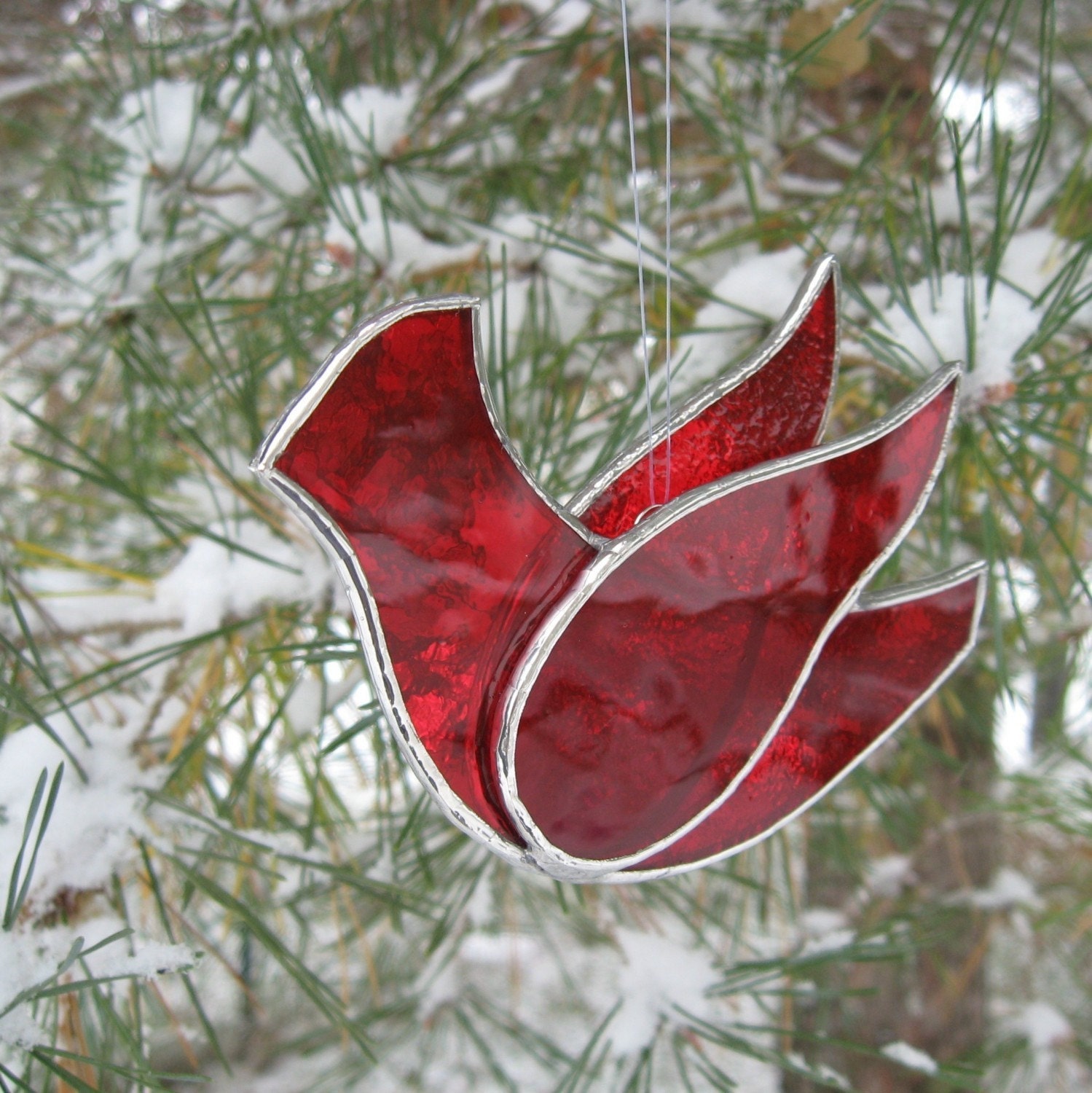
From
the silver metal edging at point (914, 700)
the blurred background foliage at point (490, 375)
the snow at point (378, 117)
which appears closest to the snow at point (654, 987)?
the blurred background foliage at point (490, 375)

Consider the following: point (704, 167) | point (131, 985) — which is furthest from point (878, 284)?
point (131, 985)

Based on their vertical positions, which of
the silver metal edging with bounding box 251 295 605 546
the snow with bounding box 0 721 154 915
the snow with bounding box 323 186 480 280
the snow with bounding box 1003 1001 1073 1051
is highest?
the snow with bounding box 323 186 480 280

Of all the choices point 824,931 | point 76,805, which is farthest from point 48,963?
point 824,931

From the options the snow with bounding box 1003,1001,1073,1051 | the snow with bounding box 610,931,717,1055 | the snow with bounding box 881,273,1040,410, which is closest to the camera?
the snow with bounding box 881,273,1040,410

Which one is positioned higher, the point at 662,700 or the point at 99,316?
the point at 99,316

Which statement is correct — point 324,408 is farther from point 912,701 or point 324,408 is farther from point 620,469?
point 912,701

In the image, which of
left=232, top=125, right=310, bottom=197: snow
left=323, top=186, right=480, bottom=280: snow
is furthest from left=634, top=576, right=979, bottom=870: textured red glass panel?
left=232, top=125, right=310, bottom=197: snow

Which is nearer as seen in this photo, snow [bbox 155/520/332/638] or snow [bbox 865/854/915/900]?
snow [bbox 155/520/332/638]

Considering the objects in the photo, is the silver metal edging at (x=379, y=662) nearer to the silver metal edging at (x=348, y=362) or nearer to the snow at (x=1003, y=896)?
the silver metal edging at (x=348, y=362)

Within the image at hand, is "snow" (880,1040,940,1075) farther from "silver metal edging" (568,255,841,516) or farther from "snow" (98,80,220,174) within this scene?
"snow" (98,80,220,174)
